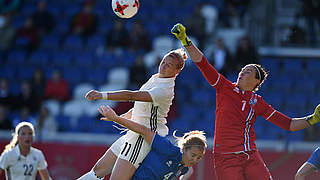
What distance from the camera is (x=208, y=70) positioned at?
677 centimetres

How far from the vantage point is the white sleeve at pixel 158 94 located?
21.7 ft

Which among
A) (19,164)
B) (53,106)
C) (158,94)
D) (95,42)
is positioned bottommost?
(19,164)

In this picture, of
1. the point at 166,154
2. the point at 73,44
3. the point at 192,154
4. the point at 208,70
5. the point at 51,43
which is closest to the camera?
the point at 192,154

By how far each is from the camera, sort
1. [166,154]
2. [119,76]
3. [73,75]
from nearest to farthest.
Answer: [166,154] < [119,76] < [73,75]

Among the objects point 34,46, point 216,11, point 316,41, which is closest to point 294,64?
point 316,41

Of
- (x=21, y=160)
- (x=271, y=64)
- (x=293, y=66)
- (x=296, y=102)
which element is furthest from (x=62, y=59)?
(x=21, y=160)

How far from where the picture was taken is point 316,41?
14117 millimetres

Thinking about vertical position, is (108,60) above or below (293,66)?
above

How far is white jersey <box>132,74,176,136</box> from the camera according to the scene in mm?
6715

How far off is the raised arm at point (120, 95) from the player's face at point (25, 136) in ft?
7.46

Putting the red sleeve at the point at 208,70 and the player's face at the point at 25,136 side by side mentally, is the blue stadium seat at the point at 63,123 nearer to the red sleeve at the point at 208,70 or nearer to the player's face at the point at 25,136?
the player's face at the point at 25,136

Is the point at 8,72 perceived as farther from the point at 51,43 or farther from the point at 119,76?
the point at 119,76

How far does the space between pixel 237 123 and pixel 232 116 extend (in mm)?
90

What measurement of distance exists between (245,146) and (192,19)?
7427 millimetres
